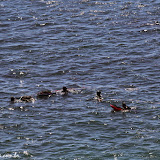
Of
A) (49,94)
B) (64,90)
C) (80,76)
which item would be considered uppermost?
(64,90)

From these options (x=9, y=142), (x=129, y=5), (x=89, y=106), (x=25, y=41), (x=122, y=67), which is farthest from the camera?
(x=129, y=5)

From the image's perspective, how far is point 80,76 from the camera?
58062 mm

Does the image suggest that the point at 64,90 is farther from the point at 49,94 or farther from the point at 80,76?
the point at 80,76

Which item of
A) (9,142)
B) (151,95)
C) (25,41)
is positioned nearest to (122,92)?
(151,95)

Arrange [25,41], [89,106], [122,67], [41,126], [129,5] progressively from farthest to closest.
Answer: [129,5]
[25,41]
[122,67]
[89,106]
[41,126]

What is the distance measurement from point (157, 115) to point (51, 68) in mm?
17018

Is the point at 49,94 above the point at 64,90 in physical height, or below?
below

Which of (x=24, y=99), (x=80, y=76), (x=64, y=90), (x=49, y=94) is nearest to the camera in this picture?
(x=24, y=99)

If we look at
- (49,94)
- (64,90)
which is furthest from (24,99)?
(64,90)

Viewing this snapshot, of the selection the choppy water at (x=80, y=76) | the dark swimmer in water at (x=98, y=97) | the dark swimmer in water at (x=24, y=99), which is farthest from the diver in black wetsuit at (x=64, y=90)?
the dark swimmer in water at (x=98, y=97)

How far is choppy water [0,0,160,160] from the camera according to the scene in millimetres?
42625

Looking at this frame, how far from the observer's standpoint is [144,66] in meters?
60.0

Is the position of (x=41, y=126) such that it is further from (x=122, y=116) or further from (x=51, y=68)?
(x=51, y=68)

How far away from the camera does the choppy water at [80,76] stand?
42.6 metres
